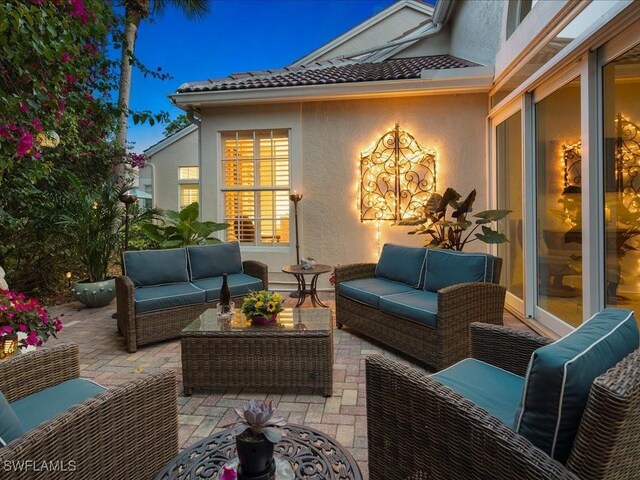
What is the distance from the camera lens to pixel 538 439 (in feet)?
4.18

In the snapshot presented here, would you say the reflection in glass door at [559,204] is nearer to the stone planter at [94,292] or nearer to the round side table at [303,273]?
the round side table at [303,273]

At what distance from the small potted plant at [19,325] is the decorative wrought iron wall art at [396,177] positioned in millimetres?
4835

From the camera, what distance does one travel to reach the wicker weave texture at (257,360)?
3041 mm

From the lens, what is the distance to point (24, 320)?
9.89ft

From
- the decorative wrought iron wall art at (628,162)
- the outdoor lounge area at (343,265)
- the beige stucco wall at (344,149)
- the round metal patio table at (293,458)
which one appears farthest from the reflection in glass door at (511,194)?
the round metal patio table at (293,458)

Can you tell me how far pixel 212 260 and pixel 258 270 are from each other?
649mm

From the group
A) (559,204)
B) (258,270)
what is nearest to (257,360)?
(258,270)

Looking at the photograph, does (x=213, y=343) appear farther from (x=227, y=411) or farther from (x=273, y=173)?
(x=273, y=173)

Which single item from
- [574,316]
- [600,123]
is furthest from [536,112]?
[574,316]

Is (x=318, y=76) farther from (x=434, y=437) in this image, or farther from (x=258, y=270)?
(x=434, y=437)

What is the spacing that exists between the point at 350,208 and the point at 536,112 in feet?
10.3

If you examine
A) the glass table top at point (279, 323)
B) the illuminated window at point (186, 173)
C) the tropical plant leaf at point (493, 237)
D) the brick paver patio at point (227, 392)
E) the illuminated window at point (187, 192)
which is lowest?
the brick paver patio at point (227, 392)

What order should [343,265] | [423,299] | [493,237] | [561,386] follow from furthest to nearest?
[343,265] < [493,237] < [423,299] < [561,386]

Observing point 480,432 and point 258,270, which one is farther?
point 258,270
